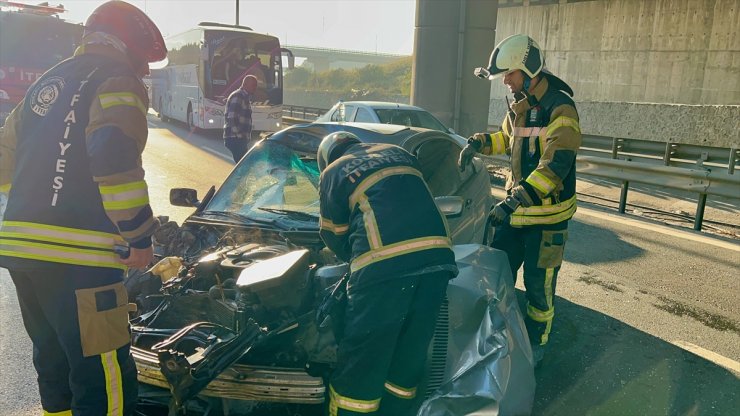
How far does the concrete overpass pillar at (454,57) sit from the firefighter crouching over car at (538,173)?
34.2ft

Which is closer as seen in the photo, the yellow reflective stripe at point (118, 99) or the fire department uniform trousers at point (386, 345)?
the yellow reflective stripe at point (118, 99)

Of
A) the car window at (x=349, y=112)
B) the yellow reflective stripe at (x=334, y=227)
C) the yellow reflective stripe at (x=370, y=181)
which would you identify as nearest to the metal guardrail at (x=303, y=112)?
the car window at (x=349, y=112)

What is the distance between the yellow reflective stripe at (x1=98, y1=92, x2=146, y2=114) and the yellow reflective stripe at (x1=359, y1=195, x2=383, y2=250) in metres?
1.06

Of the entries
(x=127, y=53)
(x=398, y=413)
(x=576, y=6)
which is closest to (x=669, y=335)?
(x=398, y=413)

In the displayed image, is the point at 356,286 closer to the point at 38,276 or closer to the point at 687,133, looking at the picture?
the point at 38,276

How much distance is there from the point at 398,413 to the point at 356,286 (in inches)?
23.7

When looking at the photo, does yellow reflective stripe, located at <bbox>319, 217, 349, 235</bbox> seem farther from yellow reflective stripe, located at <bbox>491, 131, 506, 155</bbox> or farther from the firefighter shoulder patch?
yellow reflective stripe, located at <bbox>491, 131, 506, 155</bbox>

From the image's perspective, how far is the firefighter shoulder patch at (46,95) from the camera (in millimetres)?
2479

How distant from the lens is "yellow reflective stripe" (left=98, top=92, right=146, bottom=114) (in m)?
2.39

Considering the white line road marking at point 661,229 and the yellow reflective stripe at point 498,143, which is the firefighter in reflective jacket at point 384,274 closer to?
the yellow reflective stripe at point 498,143

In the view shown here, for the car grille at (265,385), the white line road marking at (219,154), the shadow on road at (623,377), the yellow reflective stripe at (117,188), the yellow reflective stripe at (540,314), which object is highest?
the yellow reflective stripe at (117,188)

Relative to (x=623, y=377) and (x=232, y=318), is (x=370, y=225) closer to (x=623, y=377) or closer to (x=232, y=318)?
(x=232, y=318)

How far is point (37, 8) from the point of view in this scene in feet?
53.6

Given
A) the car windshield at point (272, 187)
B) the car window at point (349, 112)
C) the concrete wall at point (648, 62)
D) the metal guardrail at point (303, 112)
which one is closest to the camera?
the car windshield at point (272, 187)
